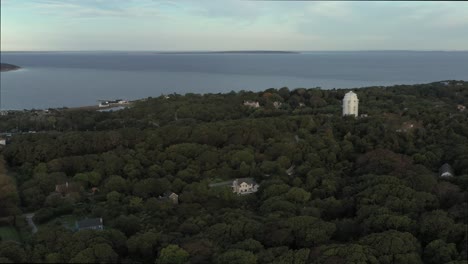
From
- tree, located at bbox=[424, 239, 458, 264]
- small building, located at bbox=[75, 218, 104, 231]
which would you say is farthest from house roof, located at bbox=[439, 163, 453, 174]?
small building, located at bbox=[75, 218, 104, 231]

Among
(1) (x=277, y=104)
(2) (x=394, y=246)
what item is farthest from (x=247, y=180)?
(1) (x=277, y=104)

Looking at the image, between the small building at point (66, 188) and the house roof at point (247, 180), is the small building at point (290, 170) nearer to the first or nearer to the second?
the house roof at point (247, 180)

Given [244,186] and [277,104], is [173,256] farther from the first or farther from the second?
[277,104]

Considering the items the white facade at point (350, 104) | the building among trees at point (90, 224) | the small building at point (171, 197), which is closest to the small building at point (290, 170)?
the small building at point (171, 197)

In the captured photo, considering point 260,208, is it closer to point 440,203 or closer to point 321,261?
point 321,261

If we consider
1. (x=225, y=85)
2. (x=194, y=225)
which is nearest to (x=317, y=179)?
(x=194, y=225)

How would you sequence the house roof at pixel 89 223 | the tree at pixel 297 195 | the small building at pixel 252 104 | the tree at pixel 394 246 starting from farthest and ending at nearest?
the small building at pixel 252 104
the tree at pixel 297 195
the house roof at pixel 89 223
the tree at pixel 394 246
